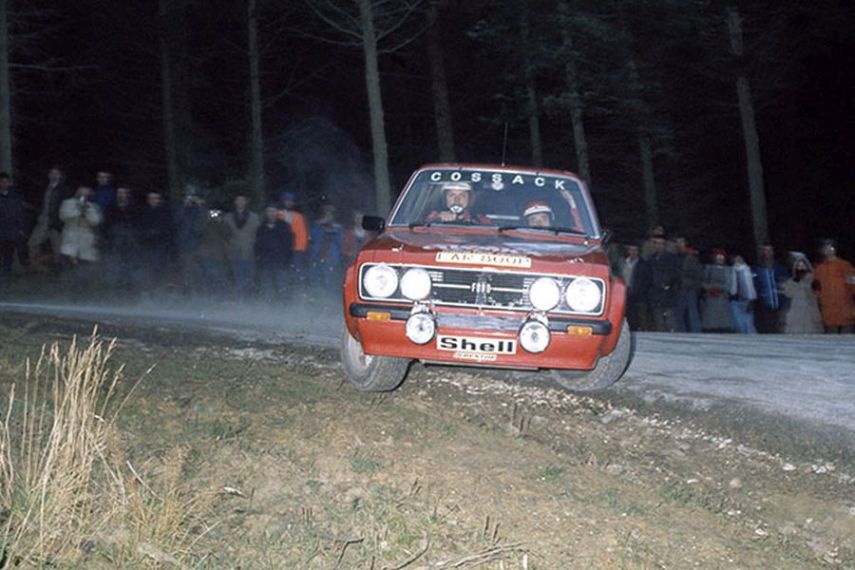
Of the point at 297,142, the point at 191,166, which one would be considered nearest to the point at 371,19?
→ the point at 191,166

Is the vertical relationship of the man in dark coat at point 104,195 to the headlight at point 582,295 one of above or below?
above

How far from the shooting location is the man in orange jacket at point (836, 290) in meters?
16.3

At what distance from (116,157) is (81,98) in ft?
6.84

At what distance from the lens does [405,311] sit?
25.2ft

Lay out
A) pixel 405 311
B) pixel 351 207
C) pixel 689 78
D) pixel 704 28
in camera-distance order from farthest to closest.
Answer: pixel 351 207 → pixel 689 78 → pixel 704 28 → pixel 405 311

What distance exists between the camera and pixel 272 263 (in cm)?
1672

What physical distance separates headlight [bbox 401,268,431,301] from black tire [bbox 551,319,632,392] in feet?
5.27

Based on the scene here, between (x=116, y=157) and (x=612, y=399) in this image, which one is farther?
(x=116, y=157)

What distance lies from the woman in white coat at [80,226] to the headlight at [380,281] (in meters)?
10.2

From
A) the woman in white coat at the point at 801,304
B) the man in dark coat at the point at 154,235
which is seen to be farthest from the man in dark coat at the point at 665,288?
the man in dark coat at the point at 154,235

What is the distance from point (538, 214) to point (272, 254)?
8157 mm

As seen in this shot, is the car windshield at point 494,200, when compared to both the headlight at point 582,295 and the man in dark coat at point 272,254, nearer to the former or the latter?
the headlight at point 582,295

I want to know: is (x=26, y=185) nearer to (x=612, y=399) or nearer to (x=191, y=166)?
(x=191, y=166)

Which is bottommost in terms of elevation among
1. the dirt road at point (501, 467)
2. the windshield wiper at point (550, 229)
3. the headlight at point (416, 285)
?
Result: the dirt road at point (501, 467)
